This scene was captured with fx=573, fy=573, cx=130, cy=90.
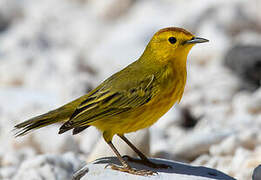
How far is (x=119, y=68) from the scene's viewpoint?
834 cm

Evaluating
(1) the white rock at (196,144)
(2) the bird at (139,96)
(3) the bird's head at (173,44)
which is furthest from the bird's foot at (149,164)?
(1) the white rock at (196,144)

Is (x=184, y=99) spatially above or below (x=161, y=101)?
above

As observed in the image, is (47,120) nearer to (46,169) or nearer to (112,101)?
(112,101)

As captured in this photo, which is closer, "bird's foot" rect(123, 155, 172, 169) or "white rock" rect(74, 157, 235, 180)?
"white rock" rect(74, 157, 235, 180)

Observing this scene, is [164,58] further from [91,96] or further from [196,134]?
[196,134]

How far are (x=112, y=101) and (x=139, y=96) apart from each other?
24cm

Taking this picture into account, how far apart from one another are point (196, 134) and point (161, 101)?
1791 mm

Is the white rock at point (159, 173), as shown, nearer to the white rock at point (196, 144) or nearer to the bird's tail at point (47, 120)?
the bird's tail at point (47, 120)

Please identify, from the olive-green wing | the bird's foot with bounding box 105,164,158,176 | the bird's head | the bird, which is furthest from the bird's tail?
the bird's head

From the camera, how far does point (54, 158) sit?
217 inches

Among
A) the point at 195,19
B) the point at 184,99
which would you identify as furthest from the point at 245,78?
the point at 195,19

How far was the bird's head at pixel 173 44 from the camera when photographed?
14.9 ft

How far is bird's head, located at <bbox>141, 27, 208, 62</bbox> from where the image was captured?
14.9ft

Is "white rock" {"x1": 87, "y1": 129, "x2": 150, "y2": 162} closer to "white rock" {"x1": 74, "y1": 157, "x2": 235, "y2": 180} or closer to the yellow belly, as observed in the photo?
"white rock" {"x1": 74, "y1": 157, "x2": 235, "y2": 180}
